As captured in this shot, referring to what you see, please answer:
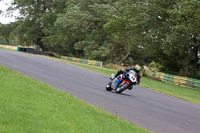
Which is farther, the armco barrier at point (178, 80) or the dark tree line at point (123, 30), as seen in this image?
the armco barrier at point (178, 80)

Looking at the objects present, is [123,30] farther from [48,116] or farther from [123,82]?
[48,116]

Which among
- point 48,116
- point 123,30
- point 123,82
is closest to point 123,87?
point 123,82

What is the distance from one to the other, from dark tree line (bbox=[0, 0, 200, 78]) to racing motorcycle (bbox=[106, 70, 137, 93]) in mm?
15033

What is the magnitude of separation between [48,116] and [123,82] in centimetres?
775

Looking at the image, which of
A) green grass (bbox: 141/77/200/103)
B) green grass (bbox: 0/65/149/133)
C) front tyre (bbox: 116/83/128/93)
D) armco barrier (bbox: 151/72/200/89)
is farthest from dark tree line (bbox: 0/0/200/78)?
green grass (bbox: 0/65/149/133)

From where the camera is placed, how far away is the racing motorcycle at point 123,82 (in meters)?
14.2

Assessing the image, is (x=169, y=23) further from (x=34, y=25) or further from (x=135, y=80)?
(x=34, y=25)

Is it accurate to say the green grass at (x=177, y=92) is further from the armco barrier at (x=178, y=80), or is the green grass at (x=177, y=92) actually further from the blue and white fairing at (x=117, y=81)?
the blue and white fairing at (x=117, y=81)

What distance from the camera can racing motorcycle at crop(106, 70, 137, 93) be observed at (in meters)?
14.2

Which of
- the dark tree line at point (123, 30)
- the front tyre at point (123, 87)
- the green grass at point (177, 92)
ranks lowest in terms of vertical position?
the green grass at point (177, 92)

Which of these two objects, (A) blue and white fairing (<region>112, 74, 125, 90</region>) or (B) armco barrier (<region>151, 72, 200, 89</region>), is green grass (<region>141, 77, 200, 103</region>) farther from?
(A) blue and white fairing (<region>112, 74, 125, 90</region>)

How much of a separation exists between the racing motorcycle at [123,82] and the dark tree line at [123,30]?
1503 cm

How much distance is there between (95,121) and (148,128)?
1629 millimetres

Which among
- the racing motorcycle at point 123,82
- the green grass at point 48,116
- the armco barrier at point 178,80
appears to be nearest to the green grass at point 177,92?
the armco barrier at point 178,80
